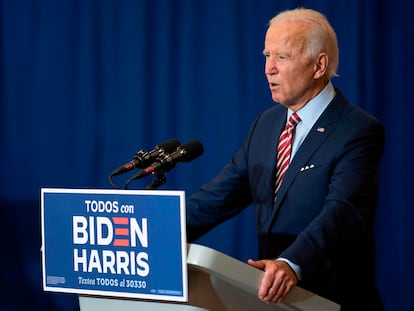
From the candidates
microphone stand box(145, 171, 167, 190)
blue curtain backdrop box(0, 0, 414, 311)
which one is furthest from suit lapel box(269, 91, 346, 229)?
blue curtain backdrop box(0, 0, 414, 311)

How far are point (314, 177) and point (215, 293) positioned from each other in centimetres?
57

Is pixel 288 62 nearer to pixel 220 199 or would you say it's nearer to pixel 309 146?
pixel 309 146

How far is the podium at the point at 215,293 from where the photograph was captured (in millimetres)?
1410

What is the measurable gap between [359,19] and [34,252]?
2.03m

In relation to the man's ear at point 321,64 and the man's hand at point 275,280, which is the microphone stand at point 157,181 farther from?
the man's ear at point 321,64

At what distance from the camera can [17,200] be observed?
379 cm

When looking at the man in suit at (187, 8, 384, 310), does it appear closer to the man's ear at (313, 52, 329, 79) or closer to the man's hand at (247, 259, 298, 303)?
the man's ear at (313, 52, 329, 79)

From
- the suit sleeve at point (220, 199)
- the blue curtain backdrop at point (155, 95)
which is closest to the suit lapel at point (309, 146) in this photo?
the suit sleeve at point (220, 199)

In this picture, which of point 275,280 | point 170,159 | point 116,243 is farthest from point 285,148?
point 116,243

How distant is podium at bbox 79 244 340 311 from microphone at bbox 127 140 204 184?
31cm

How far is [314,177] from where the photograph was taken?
1.93 meters

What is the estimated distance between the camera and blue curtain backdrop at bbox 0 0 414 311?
345 cm

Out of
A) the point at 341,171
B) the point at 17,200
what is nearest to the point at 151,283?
the point at 341,171

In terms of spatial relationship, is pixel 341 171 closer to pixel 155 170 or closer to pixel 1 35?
pixel 155 170
